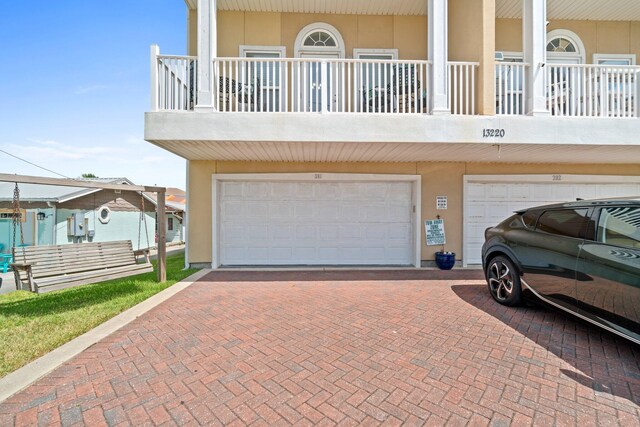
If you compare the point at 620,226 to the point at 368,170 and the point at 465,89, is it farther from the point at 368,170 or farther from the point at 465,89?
the point at 368,170

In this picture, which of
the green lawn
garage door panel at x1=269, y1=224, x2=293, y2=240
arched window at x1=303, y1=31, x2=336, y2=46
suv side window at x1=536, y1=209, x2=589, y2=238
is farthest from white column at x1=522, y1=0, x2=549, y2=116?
the green lawn

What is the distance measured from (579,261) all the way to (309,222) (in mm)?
5571

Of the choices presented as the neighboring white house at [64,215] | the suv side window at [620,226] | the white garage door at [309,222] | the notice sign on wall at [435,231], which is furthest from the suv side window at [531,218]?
the neighboring white house at [64,215]

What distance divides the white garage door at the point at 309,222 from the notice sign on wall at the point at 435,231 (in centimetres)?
41

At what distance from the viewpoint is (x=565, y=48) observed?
8.27m

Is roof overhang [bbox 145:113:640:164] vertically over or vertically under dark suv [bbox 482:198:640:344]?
over

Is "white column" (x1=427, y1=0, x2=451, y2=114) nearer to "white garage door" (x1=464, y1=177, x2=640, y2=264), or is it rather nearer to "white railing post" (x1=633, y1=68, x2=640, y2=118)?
"white garage door" (x1=464, y1=177, x2=640, y2=264)

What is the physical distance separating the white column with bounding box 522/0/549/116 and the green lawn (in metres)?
8.34

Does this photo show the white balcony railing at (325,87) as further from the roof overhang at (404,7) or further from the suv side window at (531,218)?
the suv side window at (531,218)

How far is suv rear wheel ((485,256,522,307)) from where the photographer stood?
14.6 feet

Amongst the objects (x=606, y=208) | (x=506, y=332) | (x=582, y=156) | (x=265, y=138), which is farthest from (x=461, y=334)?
(x=582, y=156)

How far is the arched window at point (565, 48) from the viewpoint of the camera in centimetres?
816

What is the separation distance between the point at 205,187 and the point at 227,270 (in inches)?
88.8

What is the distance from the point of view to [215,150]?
21.0 feet
